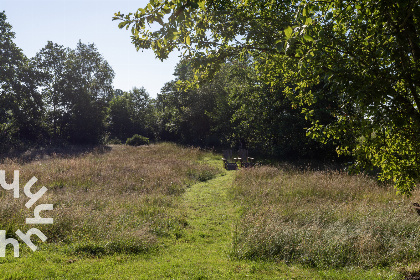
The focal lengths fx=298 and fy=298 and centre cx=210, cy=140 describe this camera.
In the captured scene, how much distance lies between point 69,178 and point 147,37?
385 inches

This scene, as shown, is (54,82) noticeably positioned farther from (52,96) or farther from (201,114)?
(201,114)

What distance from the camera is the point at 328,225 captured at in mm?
8570

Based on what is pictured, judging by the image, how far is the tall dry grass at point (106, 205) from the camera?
7.51m

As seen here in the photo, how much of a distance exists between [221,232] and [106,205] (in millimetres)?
4146

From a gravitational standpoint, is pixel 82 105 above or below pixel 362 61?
above

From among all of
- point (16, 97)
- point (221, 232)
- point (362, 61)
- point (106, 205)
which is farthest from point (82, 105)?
point (362, 61)

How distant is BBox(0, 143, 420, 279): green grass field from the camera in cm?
612

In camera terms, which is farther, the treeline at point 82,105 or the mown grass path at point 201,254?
the treeline at point 82,105

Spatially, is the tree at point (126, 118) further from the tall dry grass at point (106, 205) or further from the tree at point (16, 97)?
the tall dry grass at point (106, 205)

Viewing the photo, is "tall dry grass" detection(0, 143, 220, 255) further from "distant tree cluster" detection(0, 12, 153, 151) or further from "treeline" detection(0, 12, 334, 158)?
A: "distant tree cluster" detection(0, 12, 153, 151)

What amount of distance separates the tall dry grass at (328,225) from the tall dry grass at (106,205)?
260 centimetres

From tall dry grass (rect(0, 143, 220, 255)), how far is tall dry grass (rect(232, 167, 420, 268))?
8.51ft

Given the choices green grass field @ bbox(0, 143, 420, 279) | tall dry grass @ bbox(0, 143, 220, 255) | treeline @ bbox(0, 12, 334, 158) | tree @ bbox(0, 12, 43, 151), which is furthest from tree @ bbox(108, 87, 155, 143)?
green grass field @ bbox(0, 143, 420, 279)

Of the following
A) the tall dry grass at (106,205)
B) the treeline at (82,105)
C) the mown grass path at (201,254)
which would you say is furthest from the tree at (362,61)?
the treeline at (82,105)
